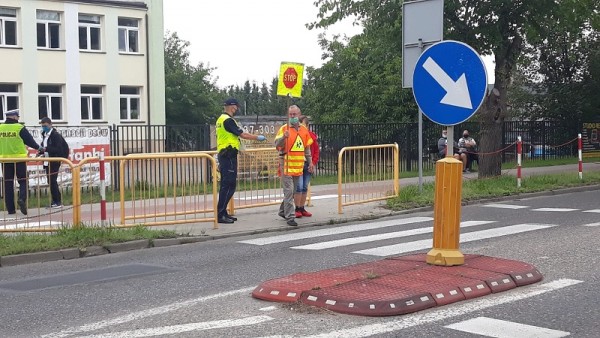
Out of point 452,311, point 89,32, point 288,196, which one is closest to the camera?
point 452,311

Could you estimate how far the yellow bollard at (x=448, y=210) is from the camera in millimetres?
8086

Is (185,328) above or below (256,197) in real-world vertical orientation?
below

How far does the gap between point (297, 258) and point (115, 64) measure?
3208 centimetres

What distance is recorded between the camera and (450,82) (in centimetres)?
823

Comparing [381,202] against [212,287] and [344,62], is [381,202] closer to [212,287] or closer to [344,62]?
[212,287]

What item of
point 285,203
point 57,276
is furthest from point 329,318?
point 285,203

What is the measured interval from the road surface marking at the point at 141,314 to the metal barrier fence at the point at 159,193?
4.69 metres

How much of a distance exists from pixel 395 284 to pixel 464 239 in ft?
12.4

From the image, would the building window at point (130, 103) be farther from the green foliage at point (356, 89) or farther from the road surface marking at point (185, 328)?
the road surface marking at point (185, 328)

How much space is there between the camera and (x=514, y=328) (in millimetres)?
6176

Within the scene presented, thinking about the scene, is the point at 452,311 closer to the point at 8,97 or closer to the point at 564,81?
the point at 8,97

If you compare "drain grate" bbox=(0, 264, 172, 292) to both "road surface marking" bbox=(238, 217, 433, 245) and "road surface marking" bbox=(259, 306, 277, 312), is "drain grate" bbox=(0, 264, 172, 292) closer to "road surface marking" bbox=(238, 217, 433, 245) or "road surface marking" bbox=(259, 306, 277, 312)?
"road surface marking" bbox=(238, 217, 433, 245)

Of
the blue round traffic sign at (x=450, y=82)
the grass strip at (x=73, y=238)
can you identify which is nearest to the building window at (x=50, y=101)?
the grass strip at (x=73, y=238)

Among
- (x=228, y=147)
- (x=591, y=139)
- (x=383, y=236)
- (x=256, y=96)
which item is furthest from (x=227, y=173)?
(x=256, y=96)
